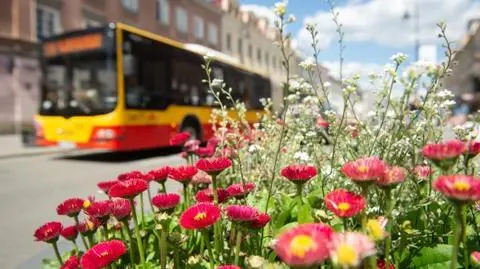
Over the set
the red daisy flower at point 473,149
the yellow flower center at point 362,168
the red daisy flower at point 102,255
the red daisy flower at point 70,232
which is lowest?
the red daisy flower at point 70,232

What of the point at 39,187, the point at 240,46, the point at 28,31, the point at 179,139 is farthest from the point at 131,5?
the point at 179,139

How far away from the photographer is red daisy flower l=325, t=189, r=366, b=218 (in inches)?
43.8

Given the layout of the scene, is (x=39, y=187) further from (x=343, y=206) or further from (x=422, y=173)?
(x=343, y=206)

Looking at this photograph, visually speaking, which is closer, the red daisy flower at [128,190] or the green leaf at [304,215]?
the red daisy flower at [128,190]

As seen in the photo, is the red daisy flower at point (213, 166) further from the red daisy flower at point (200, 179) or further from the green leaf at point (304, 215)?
the red daisy flower at point (200, 179)

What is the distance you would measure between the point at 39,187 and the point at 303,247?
745cm

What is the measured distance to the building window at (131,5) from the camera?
28.7 meters

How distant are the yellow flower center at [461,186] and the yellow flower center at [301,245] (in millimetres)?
358

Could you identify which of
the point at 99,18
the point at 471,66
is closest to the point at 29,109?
the point at 99,18

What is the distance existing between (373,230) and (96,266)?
83 cm

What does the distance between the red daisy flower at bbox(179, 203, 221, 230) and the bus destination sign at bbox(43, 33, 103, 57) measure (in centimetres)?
903

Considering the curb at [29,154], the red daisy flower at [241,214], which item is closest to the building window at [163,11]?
the curb at [29,154]

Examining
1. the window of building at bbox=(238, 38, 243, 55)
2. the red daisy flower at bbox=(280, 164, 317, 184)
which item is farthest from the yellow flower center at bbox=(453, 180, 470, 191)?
the window of building at bbox=(238, 38, 243, 55)

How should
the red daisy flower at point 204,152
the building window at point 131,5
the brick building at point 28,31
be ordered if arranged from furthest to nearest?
the building window at point 131,5 < the brick building at point 28,31 < the red daisy flower at point 204,152
